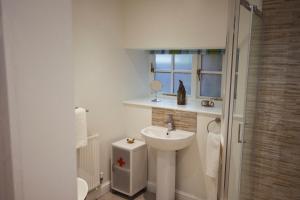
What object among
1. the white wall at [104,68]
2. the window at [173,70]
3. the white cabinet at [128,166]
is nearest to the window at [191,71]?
the window at [173,70]

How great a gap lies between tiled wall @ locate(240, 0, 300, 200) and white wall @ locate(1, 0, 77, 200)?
5.09ft

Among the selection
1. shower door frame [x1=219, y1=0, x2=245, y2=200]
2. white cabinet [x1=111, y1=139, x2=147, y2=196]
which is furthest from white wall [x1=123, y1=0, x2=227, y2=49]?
white cabinet [x1=111, y1=139, x2=147, y2=196]

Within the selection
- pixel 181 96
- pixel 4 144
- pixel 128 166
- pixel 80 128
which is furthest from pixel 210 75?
pixel 4 144

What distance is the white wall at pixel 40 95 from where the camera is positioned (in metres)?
0.73

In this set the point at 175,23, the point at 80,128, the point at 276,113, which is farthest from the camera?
the point at 175,23

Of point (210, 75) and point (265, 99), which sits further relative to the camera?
point (210, 75)

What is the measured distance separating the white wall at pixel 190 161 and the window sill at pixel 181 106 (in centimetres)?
5

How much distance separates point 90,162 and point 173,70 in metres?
1.51

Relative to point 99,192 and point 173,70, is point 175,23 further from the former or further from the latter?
point 99,192

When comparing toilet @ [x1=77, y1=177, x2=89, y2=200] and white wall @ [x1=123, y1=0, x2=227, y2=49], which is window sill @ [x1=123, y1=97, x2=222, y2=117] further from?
toilet @ [x1=77, y1=177, x2=89, y2=200]

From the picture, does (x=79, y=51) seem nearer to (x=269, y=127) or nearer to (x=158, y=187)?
(x=158, y=187)

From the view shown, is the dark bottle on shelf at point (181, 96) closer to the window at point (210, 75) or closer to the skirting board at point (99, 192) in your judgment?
the window at point (210, 75)

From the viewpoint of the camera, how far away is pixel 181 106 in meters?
2.77

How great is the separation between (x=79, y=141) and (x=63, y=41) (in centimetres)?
162
